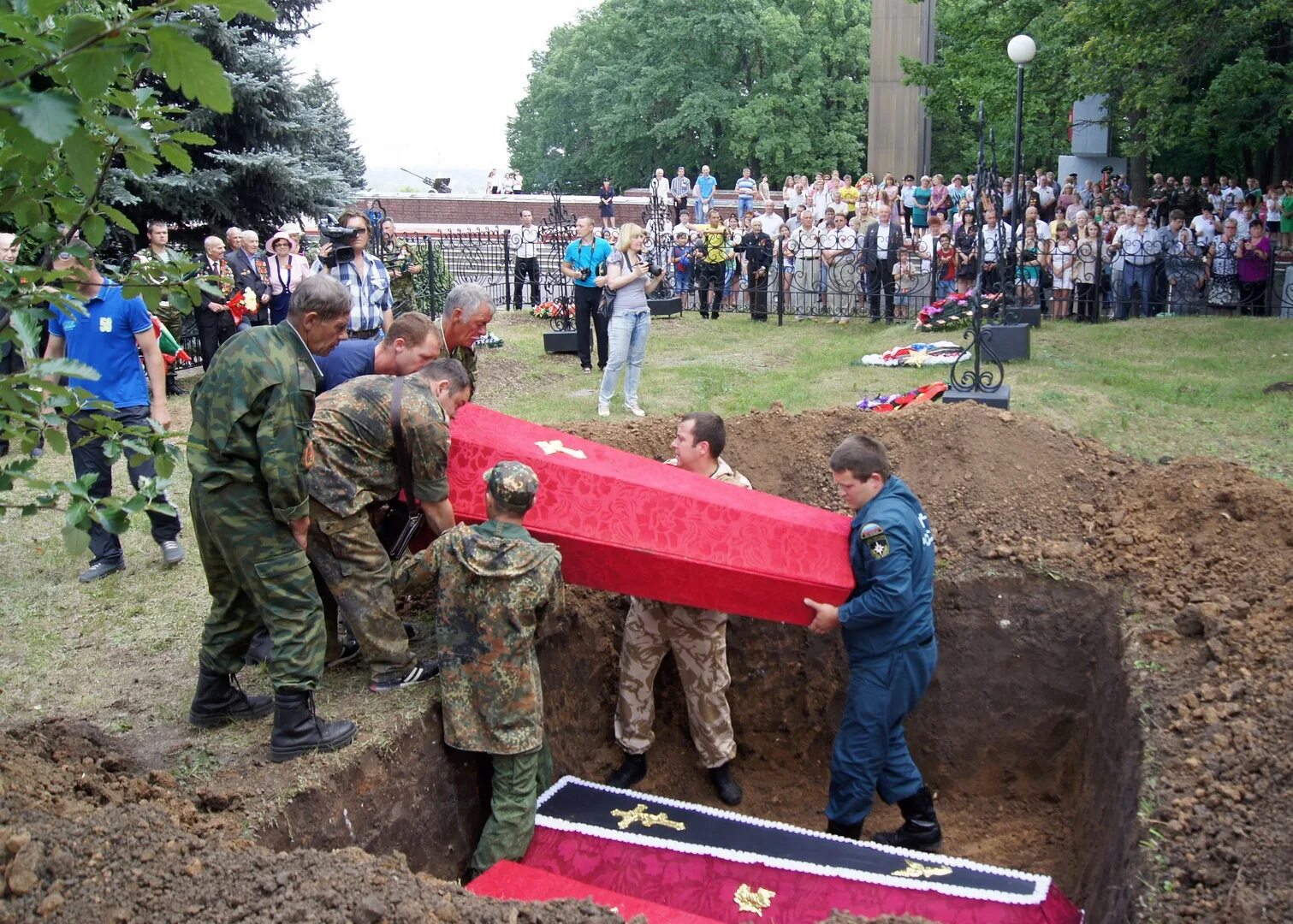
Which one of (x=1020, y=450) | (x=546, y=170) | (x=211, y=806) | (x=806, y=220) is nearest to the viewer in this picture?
(x=211, y=806)

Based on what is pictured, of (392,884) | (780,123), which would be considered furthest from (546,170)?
(392,884)

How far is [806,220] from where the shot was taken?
55.2ft

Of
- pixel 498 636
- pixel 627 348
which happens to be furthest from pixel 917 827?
pixel 627 348

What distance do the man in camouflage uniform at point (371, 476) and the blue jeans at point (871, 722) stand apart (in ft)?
6.15

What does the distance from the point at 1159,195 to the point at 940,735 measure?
14.3 m

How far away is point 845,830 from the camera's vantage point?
5.09 meters

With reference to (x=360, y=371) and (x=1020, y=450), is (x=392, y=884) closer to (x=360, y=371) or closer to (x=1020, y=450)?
(x=360, y=371)

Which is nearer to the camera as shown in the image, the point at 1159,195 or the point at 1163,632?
the point at 1163,632

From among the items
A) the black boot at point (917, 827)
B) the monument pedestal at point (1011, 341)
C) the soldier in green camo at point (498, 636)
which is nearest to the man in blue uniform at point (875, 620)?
the black boot at point (917, 827)

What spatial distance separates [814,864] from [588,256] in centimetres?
824

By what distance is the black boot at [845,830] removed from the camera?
507cm

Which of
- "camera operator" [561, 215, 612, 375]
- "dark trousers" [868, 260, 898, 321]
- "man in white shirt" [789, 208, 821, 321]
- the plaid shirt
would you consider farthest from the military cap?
"man in white shirt" [789, 208, 821, 321]

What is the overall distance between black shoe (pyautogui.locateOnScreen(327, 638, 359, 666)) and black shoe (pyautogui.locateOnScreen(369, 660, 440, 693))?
1.01ft

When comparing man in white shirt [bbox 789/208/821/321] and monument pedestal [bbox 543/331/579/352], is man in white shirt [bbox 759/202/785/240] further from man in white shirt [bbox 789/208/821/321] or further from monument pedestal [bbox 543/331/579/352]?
monument pedestal [bbox 543/331/579/352]
